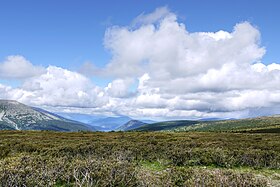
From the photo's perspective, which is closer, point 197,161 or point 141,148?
point 197,161

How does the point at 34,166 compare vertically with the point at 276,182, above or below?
above

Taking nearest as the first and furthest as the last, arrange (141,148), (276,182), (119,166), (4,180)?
(4,180) < (119,166) < (276,182) < (141,148)

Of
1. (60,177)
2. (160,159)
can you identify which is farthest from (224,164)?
(60,177)

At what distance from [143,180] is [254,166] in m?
15.2

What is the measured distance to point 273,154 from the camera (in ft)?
96.8

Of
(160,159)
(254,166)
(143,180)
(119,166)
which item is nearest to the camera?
(143,180)

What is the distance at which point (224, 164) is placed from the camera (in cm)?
2666

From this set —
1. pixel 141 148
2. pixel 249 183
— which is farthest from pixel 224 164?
pixel 249 183

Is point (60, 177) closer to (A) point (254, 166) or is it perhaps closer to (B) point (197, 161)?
(B) point (197, 161)

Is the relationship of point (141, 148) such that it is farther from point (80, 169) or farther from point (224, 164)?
point (80, 169)

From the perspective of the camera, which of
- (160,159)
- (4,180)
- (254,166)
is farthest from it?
(160,159)

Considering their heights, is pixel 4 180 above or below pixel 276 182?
above

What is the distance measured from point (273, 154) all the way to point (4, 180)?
24.7m

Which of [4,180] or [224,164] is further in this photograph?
[224,164]
